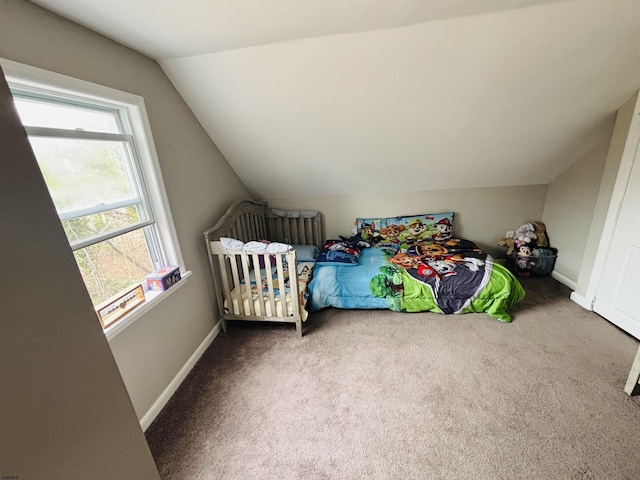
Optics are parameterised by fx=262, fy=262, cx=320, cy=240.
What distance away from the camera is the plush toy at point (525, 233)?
309cm

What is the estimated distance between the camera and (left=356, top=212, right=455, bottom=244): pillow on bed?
3.25m

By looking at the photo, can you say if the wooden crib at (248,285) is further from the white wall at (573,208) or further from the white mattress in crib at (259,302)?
the white wall at (573,208)

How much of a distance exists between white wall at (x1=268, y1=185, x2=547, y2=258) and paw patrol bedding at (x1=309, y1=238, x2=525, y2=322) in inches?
31.2

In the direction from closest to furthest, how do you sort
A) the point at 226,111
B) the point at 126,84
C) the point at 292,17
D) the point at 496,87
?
the point at 292,17 < the point at 126,84 < the point at 496,87 < the point at 226,111

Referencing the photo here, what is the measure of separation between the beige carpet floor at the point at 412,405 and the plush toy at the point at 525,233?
945 millimetres

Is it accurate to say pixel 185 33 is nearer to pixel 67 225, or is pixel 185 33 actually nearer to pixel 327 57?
pixel 327 57

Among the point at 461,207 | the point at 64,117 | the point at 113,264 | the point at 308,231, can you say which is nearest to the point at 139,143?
the point at 64,117

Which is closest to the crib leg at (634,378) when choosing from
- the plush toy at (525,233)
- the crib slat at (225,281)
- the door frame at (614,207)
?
the door frame at (614,207)

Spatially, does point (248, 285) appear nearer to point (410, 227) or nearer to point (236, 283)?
point (236, 283)

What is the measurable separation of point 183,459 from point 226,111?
7.76ft

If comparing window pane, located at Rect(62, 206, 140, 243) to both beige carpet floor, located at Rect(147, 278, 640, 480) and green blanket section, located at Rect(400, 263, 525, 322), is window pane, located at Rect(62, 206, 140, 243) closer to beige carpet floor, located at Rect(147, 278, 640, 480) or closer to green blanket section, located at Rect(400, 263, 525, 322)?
beige carpet floor, located at Rect(147, 278, 640, 480)

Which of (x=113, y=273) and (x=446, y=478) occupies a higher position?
(x=113, y=273)

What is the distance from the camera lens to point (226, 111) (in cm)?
216

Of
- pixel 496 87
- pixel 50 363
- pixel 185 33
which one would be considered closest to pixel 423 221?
pixel 496 87
